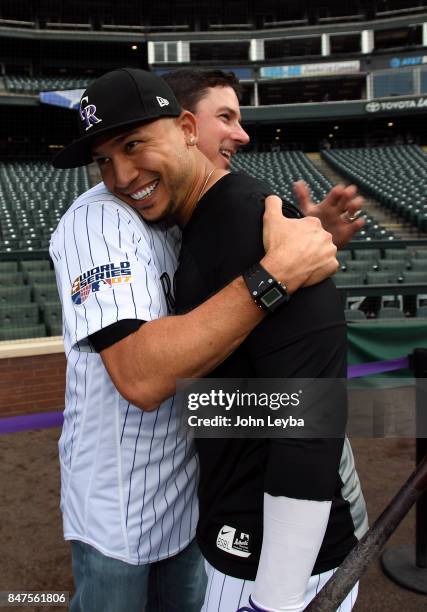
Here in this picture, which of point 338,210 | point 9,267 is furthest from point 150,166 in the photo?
point 9,267

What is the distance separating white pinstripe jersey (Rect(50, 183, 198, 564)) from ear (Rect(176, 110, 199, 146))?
0.82 feet

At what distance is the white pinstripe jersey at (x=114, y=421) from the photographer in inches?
46.6

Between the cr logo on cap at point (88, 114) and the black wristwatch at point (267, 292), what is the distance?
21.4 inches

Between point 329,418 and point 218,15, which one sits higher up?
point 218,15

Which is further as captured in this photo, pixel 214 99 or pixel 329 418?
pixel 214 99

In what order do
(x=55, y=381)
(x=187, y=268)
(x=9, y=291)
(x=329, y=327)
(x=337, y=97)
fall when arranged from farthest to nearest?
(x=337, y=97) → (x=9, y=291) → (x=55, y=381) → (x=187, y=268) → (x=329, y=327)

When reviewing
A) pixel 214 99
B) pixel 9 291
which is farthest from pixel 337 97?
pixel 214 99

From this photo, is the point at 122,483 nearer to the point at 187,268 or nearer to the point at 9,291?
the point at 187,268

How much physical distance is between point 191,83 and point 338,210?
0.67m

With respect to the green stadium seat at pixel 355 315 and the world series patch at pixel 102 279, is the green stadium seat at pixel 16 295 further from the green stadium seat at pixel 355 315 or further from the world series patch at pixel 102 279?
the world series patch at pixel 102 279

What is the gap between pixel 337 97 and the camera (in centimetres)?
→ 3322

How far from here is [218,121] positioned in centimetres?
187

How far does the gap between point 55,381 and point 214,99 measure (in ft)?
13.0

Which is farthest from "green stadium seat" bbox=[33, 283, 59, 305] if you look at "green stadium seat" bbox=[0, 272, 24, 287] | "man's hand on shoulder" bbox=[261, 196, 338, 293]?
"man's hand on shoulder" bbox=[261, 196, 338, 293]
